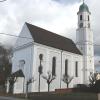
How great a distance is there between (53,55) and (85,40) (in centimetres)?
1399

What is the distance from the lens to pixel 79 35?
2372 inches

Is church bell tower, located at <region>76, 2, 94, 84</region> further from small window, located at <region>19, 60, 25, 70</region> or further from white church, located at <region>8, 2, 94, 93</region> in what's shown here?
small window, located at <region>19, 60, 25, 70</region>

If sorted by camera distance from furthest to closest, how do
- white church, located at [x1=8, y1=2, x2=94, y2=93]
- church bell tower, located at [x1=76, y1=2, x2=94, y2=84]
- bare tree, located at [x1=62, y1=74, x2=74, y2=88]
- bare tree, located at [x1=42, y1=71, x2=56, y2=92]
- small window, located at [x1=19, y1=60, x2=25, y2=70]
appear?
church bell tower, located at [x1=76, y1=2, x2=94, y2=84]
bare tree, located at [x1=62, y1=74, x2=74, y2=88]
small window, located at [x1=19, y1=60, x2=25, y2=70]
white church, located at [x1=8, y1=2, x2=94, y2=93]
bare tree, located at [x1=42, y1=71, x2=56, y2=92]

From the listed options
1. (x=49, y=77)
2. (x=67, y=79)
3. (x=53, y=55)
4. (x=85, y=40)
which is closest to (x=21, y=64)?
(x=49, y=77)

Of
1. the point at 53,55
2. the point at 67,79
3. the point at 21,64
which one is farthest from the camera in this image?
the point at 53,55

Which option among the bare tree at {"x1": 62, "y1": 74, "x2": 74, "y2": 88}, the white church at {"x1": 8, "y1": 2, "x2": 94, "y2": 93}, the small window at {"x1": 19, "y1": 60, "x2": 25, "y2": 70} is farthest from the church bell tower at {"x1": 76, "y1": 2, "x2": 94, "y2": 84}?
the small window at {"x1": 19, "y1": 60, "x2": 25, "y2": 70}

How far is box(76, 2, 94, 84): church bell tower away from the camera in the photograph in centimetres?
5744

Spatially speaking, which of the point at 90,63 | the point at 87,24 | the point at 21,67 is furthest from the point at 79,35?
the point at 21,67

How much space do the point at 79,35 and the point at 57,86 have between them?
60.8 ft

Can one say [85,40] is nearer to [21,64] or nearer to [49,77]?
[49,77]

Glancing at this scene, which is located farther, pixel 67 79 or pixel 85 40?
pixel 85 40

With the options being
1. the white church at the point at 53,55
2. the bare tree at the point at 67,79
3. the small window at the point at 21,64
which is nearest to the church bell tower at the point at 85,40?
the white church at the point at 53,55

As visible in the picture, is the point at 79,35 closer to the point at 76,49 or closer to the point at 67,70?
the point at 76,49

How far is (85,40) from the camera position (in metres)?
58.8
